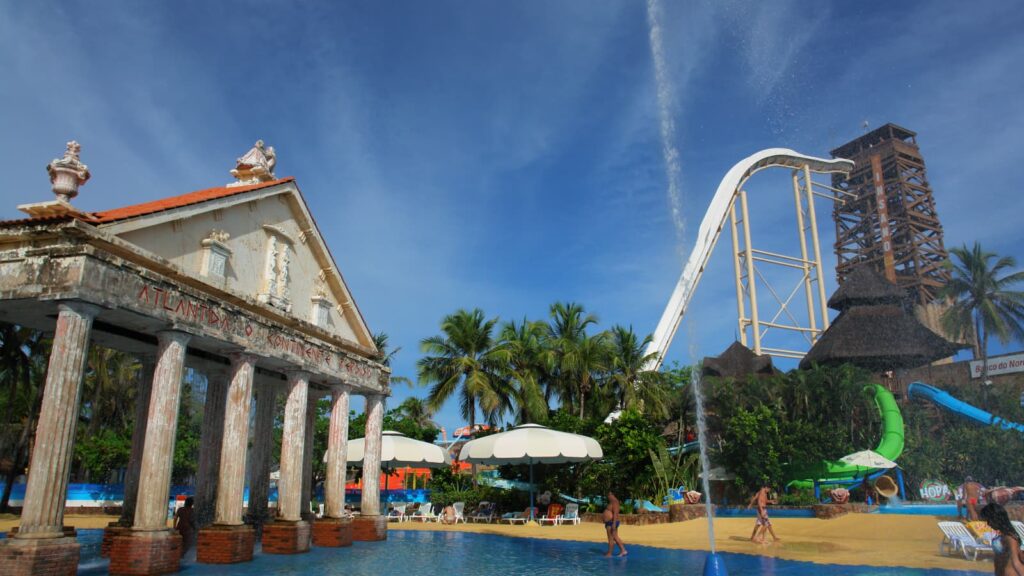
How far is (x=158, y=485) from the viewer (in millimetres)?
11703

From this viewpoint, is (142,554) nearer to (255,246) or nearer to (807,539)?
(255,246)

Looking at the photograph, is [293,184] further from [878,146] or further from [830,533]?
[878,146]

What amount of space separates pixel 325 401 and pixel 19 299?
32.7 m

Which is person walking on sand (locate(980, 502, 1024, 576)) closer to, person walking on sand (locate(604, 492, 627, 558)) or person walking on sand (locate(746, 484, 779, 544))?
person walking on sand (locate(604, 492, 627, 558))

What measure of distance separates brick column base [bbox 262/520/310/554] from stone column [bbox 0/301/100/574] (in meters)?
5.99

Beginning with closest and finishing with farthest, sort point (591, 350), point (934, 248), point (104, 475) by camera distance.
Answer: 1. point (591, 350)
2. point (104, 475)
3. point (934, 248)

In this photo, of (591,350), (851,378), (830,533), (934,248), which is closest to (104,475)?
(591,350)

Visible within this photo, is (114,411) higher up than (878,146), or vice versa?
(878,146)

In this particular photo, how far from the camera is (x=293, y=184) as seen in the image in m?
16.9

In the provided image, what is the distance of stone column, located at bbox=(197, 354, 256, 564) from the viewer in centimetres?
1336

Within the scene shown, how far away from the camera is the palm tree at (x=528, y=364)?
33.3 metres

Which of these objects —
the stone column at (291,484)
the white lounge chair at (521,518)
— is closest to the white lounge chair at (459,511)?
the white lounge chair at (521,518)

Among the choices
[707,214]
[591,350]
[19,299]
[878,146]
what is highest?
[878,146]

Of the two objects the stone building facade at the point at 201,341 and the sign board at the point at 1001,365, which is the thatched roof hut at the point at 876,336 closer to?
the sign board at the point at 1001,365
